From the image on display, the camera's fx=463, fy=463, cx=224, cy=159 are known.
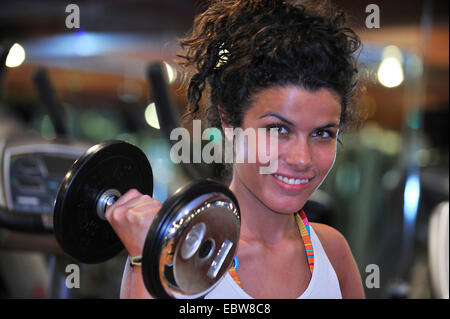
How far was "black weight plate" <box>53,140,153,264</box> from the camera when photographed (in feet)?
2.08

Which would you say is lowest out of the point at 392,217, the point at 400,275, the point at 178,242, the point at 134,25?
the point at 400,275

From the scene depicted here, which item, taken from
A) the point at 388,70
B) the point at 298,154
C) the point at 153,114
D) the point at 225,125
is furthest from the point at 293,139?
the point at 388,70

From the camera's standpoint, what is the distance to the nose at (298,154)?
0.68 meters

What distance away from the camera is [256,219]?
0.81 m

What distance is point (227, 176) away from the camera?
88 centimetres

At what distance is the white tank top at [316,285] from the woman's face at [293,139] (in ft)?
0.45

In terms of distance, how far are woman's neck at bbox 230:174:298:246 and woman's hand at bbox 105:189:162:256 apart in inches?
8.6

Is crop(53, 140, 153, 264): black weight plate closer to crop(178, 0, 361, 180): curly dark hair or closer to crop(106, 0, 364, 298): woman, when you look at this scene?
crop(106, 0, 364, 298): woman

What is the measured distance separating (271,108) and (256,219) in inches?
8.6

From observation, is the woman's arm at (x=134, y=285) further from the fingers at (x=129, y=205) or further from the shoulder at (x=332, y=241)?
the shoulder at (x=332, y=241)

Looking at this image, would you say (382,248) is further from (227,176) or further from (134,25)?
(134,25)

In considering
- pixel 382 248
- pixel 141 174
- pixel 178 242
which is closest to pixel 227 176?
pixel 141 174

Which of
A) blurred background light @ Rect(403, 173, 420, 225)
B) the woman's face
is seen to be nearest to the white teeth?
the woman's face
